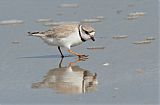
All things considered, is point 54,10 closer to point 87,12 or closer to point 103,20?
point 87,12

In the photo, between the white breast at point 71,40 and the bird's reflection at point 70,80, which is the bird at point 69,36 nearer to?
the white breast at point 71,40

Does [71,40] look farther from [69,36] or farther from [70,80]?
[70,80]

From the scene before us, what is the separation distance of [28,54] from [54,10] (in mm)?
2874

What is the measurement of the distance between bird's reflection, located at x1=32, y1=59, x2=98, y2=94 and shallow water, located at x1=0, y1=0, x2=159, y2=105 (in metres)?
0.01

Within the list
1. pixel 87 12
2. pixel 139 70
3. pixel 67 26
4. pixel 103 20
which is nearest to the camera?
pixel 139 70

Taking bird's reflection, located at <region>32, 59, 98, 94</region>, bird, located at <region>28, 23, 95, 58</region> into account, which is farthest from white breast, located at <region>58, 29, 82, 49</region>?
bird's reflection, located at <region>32, 59, 98, 94</region>

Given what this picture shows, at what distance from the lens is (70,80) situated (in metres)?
7.30

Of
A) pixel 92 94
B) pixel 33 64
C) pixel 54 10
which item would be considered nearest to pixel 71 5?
pixel 54 10

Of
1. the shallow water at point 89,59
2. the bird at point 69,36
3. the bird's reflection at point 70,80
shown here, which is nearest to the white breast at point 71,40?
the bird at point 69,36

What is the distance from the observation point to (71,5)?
38.5 feet

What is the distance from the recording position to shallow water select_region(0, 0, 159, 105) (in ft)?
21.9

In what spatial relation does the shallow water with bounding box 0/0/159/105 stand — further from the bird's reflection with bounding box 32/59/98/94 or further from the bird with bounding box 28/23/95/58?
the bird with bounding box 28/23/95/58

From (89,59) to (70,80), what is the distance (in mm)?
1061

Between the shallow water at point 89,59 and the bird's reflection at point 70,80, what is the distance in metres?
0.01
